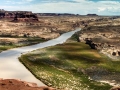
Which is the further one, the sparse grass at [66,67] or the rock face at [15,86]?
the sparse grass at [66,67]

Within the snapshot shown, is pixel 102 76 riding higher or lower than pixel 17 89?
lower

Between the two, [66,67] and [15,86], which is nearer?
[15,86]

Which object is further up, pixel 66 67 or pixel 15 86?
pixel 15 86

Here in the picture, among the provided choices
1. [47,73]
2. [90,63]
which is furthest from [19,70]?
[90,63]

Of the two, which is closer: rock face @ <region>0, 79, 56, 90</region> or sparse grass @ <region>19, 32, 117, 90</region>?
rock face @ <region>0, 79, 56, 90</region>

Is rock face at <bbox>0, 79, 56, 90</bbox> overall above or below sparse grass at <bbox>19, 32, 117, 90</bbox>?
above

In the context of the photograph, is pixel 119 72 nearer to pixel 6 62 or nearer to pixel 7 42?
pixel 6 62

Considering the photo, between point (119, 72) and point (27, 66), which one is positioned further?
point (27, 66)

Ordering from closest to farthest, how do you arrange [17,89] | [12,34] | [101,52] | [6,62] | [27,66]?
1. [17,89]
2. [27,66]
3. [6,62]
4. [101,52]
5. [12,34]
